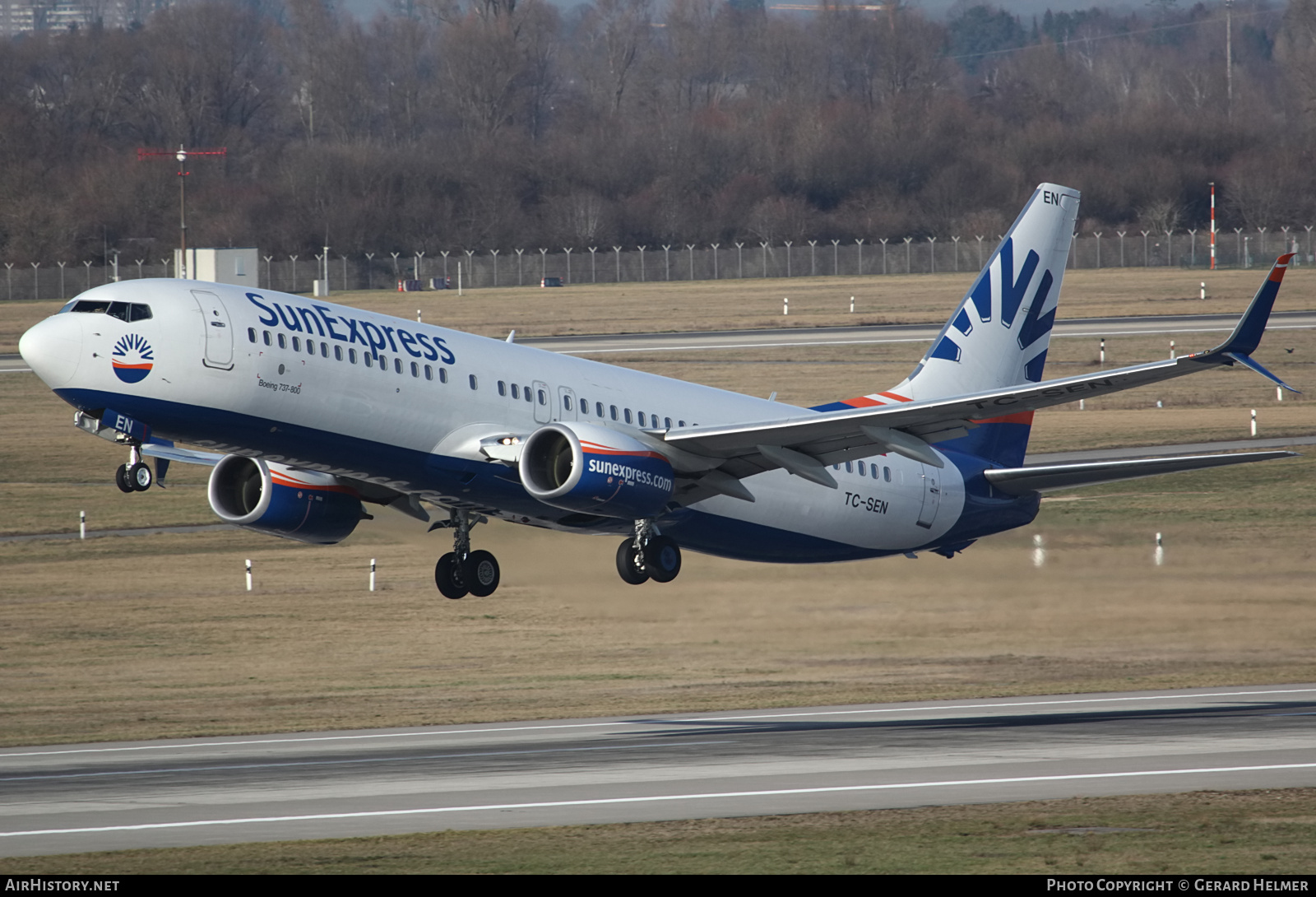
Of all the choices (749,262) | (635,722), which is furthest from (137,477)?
(749,262)

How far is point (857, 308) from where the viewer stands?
133 meters

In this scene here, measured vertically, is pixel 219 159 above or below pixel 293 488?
above

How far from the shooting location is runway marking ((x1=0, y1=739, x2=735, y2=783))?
3706cm

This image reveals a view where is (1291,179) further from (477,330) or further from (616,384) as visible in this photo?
(616,384)

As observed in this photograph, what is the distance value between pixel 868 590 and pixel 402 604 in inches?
695

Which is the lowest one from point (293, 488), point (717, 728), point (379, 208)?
point (717, 728)

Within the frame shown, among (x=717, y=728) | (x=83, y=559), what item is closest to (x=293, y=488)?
(x=717, y=728)

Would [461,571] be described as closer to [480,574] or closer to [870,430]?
[480,574]

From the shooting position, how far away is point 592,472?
37.8m

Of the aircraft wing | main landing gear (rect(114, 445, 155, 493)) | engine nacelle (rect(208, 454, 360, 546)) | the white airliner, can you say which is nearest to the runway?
the white airliner

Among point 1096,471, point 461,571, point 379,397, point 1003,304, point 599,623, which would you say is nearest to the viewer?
point 379,397

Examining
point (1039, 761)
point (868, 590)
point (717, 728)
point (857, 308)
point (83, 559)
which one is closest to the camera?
point (1039, 761)

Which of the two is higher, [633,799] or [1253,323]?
[1253,323]

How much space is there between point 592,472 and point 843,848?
42.6 feet
